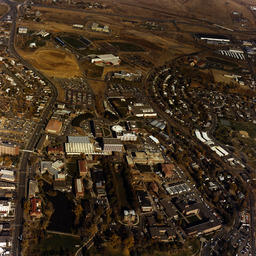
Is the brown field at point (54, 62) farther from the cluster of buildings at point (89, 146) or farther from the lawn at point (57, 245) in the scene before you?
the lawn at point (57, 245)

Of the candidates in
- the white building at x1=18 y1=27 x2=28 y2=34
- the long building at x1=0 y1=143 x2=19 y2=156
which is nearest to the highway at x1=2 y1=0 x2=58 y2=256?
the long building at x1=0 y1=143 x2=19 y2=156

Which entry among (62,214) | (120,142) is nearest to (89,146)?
(120,142)

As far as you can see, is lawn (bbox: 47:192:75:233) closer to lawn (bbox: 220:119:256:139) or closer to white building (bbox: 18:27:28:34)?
lawn (bbox: 220:119:256:139)

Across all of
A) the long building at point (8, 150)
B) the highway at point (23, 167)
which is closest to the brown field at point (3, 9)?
the highway at point (23, 167)

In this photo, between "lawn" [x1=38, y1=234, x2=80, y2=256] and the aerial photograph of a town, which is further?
the aerial photograph of a town

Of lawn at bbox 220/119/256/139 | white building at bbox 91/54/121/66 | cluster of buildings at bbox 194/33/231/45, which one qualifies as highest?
cluster of buildings at bbox 194/33/231/45

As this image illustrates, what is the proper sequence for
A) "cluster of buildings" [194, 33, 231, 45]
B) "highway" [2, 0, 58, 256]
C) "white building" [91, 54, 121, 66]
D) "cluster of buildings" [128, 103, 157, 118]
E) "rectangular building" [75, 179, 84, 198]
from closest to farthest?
"highway" [2, 0, 58, 256], "rectangular building" [75, 179, 84, 198], "cluster of buildings" [128, 103, 157, 118], "white building" [91, 54, 121, 66], "cluster of buildings" [194, 33, 231, 45]

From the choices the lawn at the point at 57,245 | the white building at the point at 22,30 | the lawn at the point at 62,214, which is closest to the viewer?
the lawn at the point at 57,245
